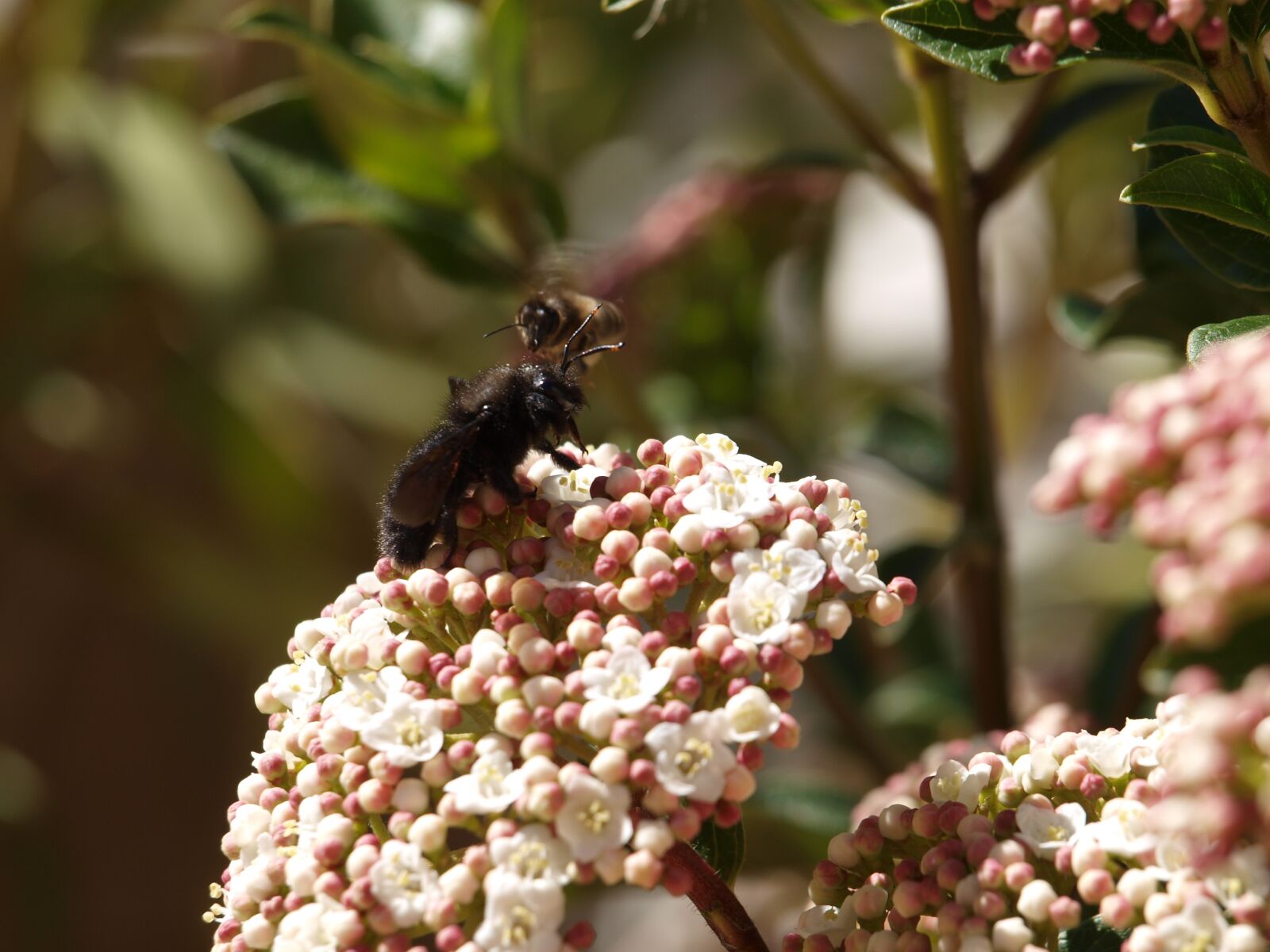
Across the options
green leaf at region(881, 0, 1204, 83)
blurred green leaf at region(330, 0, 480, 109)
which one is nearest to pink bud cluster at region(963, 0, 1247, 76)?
green leaf at region(881, 0, 1204, 83)

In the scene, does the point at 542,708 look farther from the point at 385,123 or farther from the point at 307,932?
the point at 385,123

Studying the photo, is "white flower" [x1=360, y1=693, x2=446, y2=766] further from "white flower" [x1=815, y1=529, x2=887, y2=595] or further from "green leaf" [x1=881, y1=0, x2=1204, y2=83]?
"green leaf" [x1=881, y1=0, x2=1204, y2=83]

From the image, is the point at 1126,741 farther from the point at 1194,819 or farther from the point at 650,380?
the point at 650,380

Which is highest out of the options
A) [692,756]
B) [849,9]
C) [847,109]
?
[847,109]

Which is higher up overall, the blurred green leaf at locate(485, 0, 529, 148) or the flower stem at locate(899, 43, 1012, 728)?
the blurred green leaf at locate(485, 0, 529, 148)

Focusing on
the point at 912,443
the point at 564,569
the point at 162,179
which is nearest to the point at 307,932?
the point at 564,569

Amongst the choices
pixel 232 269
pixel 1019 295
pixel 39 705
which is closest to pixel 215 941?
pixel 232 269
